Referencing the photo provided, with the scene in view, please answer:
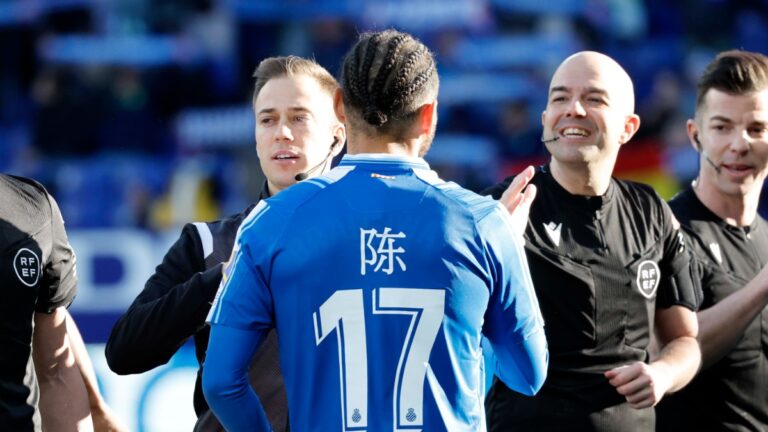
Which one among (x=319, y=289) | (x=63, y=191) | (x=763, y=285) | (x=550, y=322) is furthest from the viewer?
(x=63, y=191)

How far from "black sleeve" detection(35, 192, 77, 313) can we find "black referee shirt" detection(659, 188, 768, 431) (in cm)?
242

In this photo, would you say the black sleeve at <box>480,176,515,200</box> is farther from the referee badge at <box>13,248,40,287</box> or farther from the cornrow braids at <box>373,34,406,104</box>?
the referee badge at <box>13,248,40,287</box>

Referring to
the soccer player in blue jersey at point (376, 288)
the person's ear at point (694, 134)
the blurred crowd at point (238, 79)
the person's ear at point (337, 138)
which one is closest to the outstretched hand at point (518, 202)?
the soccer player in blue jersey at point (376, 288)

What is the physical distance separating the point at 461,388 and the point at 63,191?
11.4 m

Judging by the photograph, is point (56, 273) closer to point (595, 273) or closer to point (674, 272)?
point (595, 273)

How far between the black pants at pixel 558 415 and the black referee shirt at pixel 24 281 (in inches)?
62.0

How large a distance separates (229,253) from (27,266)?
629mm

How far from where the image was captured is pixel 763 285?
4.48 meters

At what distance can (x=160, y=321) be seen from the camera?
3451 millimetres

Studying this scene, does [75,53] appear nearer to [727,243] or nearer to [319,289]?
[727,243]

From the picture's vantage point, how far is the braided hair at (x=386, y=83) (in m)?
3.00

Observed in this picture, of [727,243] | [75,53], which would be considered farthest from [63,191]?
[727,243]

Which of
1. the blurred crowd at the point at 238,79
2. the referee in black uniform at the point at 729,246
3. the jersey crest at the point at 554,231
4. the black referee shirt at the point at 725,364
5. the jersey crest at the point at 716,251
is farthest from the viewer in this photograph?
the blurred crowd at the point at 238,79

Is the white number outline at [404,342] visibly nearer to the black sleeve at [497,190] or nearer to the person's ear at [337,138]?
the black sleeve at [497,190]
